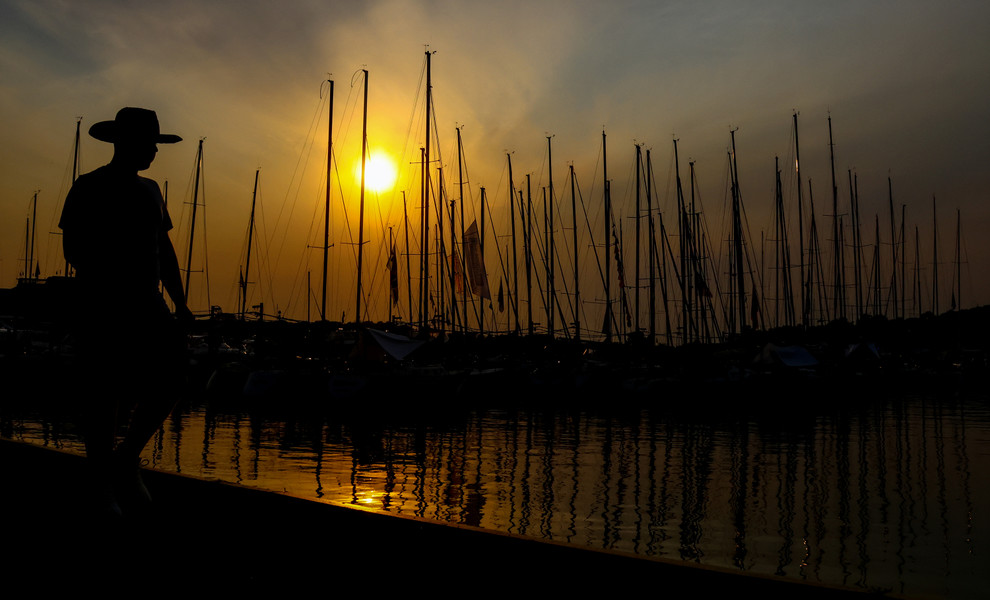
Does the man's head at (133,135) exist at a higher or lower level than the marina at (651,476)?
higher

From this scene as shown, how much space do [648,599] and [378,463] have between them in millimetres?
15816

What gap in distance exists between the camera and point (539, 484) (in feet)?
49.8

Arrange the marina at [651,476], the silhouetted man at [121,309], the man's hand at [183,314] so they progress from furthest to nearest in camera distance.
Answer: the marina at [651,476] < the man's hand at [183,314] < the silhouetted man at [121,309]

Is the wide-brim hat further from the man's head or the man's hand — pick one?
the man's hand

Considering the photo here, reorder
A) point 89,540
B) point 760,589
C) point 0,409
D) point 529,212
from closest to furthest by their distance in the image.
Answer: point 760,589, point 89,540, point 0,409, point 529,212

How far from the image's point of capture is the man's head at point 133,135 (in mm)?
4199

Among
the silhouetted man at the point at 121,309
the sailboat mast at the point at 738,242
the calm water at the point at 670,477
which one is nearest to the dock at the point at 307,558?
the silhouetted man at the point at 121,309

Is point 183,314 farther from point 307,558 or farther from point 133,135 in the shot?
point 307,558

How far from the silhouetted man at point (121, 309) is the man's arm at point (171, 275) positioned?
25mm

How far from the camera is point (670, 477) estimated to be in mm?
16375

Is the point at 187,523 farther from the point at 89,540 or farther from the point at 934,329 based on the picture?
the point at 934,329

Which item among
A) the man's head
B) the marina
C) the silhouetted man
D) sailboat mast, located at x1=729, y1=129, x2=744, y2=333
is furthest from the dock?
sailboat mast, located at x1=729, y1=129, x2=744, y2=333

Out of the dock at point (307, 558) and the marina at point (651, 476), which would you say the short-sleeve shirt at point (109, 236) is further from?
the marina at point (651, 476)

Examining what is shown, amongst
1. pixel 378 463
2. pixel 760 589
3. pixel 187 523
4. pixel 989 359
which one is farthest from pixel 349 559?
pixel 989 359
